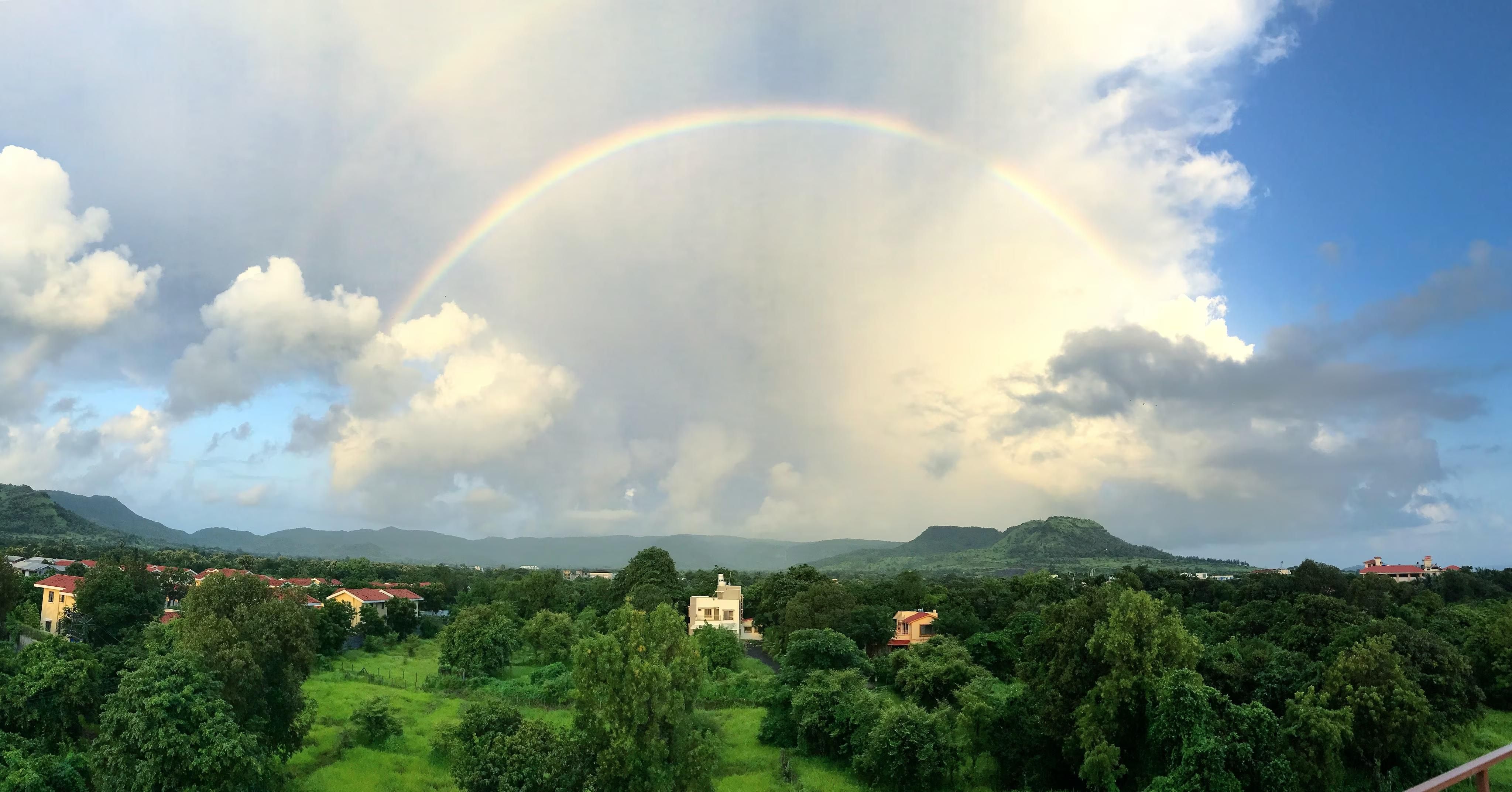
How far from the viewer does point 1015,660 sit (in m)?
42.4

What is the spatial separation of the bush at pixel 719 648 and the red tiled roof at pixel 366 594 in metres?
25.8

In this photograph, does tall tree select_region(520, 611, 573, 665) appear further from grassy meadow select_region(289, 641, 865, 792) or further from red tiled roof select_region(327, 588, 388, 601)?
red tiled roof select_region(327, 588, 388, 601)

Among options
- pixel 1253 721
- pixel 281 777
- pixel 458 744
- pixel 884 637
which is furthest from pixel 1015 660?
pixel 281 777

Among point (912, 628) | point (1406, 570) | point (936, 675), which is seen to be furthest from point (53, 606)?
point (1406, 570)

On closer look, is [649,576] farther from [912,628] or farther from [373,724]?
[373,724]

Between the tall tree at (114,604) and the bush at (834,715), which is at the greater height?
the tall tree at (114,604)

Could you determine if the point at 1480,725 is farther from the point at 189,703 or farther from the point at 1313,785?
the point at 189,703

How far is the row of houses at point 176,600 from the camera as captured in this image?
43.7 metres

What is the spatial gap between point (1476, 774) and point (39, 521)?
234 metres

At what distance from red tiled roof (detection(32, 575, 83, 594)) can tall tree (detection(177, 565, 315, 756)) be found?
29079mm

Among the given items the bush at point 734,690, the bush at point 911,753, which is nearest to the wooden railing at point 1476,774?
the bush at point 911,753

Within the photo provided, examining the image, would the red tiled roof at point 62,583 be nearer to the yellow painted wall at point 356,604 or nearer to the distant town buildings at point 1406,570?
the yellow painted wall at point 356,604

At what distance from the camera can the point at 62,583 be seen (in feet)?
158

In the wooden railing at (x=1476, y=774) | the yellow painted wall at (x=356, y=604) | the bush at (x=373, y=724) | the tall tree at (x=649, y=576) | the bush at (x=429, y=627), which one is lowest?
the bush at (x=429, y=627)
